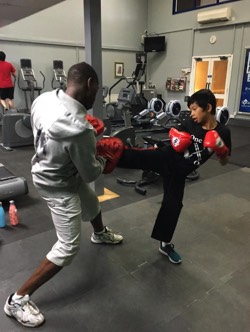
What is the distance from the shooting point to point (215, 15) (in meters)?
8.88

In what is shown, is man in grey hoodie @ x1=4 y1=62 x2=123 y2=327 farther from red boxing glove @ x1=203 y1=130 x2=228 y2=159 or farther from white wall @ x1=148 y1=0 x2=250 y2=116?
white wall @ x1=148 y1=0 x2=250 y2=116

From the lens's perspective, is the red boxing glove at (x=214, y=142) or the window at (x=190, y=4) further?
the window at (x=190, y=4)

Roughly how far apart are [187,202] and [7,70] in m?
6.29

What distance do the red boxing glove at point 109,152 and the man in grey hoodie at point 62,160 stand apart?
329mm

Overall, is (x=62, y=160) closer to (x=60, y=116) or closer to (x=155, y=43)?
(x=60, y=116)

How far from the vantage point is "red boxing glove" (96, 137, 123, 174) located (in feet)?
6.33

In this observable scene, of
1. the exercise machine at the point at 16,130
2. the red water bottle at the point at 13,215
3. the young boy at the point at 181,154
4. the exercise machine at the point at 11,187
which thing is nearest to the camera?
the young boy at the point at 181,154

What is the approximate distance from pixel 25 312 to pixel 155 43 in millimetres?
11067

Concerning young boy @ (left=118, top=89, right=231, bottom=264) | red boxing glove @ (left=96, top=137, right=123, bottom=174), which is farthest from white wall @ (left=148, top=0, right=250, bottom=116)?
red boxing glove @ (left=96, top=137, right=123, bottom=174)

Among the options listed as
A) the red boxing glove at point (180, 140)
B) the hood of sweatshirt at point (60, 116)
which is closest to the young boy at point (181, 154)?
the red boxing glove at point (180, 140)

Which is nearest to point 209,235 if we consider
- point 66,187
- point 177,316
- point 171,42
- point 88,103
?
point 177,316

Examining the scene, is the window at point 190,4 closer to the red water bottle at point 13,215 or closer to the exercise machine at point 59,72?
the exercise machine at point 59,72

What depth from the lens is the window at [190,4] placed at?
366 inches

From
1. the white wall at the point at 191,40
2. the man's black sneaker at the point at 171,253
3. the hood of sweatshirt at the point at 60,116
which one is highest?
the white wall at the point at 191,40
